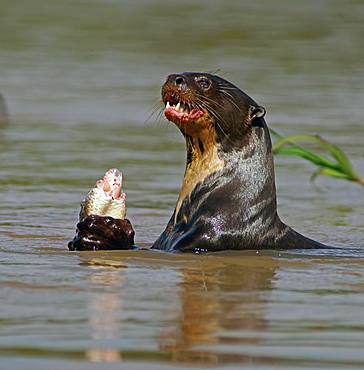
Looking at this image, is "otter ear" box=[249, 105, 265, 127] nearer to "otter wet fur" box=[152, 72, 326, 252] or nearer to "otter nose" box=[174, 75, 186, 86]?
"otter wet fur" box=[152, 72, 326, 252]

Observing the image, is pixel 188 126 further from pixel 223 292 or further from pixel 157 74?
pixel 157 74

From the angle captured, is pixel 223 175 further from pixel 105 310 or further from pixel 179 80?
pixel 105 310

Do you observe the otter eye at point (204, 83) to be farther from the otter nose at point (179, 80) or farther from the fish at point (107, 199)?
the fish at point (107, 199)

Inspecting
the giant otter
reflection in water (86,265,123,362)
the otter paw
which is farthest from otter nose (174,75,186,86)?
reflection in water (86,265,123,362)

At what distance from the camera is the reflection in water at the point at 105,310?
15.4 ft

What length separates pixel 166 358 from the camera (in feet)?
15.2

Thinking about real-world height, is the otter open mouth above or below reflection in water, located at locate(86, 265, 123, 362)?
above

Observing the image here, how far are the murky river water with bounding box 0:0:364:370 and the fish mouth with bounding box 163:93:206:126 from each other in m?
0.64

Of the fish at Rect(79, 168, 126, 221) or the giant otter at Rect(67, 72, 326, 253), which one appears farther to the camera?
the giant otter at Rect(67, 72, 326, 253)

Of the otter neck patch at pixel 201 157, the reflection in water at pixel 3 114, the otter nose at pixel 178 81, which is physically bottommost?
the otter neck patch at pixel 201 157

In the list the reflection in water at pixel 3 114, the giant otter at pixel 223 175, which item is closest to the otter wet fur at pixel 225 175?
the giant otter at pixel 223 175

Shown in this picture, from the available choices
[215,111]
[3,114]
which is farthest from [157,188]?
[3,114]

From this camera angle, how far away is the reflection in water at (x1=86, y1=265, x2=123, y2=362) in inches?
185

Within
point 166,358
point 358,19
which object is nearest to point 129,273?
point 166,358
